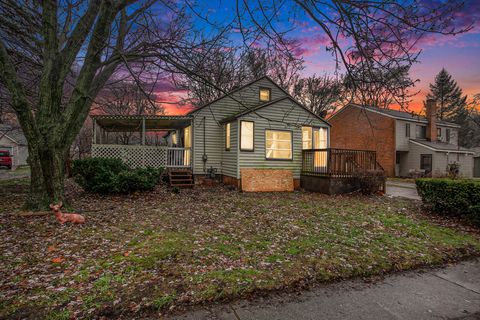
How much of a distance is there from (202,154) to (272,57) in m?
10.0

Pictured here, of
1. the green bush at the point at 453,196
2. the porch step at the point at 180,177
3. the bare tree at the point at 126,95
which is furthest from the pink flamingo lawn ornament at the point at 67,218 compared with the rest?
the green bush at the point at 453,196

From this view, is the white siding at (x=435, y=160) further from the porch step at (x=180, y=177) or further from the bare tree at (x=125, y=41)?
the bare tree at (x=125, y=41)

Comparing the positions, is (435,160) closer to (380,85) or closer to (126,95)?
(380,85)

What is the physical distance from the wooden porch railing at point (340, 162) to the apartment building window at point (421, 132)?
15.2 m

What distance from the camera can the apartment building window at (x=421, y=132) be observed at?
23750 millimetres

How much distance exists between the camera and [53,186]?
678 centimetres

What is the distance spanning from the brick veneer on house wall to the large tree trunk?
20.5m

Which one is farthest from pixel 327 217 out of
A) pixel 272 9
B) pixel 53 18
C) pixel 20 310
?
pixel 53 18

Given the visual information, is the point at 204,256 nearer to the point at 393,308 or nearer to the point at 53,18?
the point at 393,308

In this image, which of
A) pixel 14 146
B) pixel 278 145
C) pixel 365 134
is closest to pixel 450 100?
pixel 365 134

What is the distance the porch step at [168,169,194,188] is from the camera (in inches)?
488

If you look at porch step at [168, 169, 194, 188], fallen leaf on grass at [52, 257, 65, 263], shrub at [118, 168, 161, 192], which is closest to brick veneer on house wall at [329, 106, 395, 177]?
porch step at [168, 169, 194, 188]

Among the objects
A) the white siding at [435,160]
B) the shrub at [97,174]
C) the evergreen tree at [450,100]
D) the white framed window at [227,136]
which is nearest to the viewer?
the shrub at [97,174]

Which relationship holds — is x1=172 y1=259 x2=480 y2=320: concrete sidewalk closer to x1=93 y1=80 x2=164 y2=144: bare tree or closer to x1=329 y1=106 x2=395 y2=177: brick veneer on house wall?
x1=93 y1=80 x2=164 y2=144: bare tree
